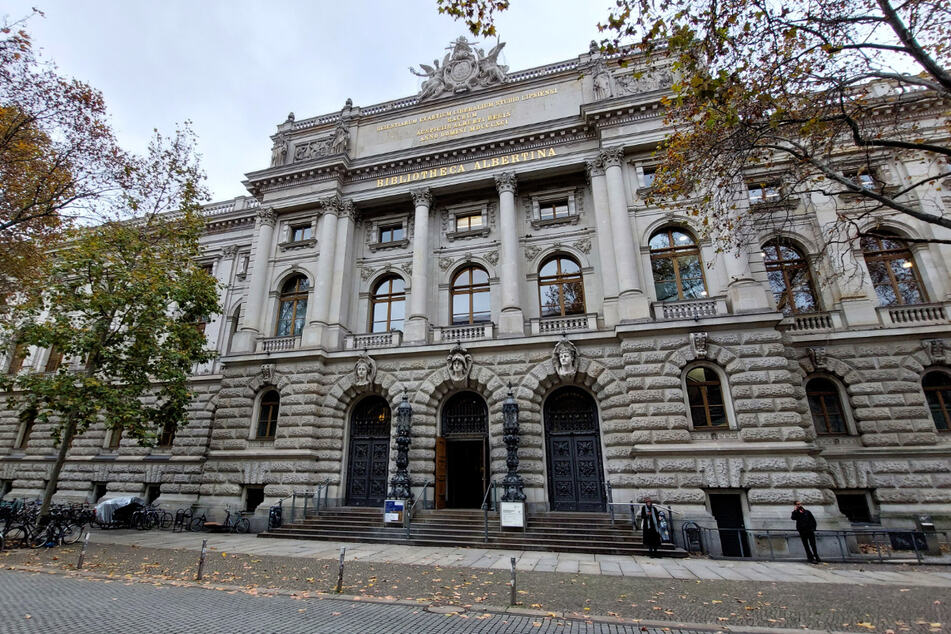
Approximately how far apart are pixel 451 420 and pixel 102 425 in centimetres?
2033

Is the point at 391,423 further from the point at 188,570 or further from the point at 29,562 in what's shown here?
the point at 29,562

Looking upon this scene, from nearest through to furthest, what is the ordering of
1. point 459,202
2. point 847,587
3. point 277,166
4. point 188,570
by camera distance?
1. point 847,587
2. point 188,570
3. point 459,202
4. point 277,166

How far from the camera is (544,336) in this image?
58.9ft

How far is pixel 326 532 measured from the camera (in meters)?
15.8

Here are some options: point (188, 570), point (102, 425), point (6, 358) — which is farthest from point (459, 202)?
point (6, 358)

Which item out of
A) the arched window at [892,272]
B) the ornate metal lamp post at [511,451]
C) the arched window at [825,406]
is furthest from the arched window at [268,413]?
the arched window at [892,272]

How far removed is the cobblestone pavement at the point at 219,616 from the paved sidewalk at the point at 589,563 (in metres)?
4.01

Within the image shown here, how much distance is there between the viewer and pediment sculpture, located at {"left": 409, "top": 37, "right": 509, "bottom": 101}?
23.7m

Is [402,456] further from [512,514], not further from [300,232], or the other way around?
[300,232]

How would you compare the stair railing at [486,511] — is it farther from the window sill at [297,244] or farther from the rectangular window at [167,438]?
the rectangular window at [167,438]

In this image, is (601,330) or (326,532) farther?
(601,330)

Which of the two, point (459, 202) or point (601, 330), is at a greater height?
point (459, 202)

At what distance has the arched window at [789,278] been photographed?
18094 millimetres

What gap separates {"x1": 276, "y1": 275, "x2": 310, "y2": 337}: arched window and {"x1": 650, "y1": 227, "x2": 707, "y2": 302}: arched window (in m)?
15.6
